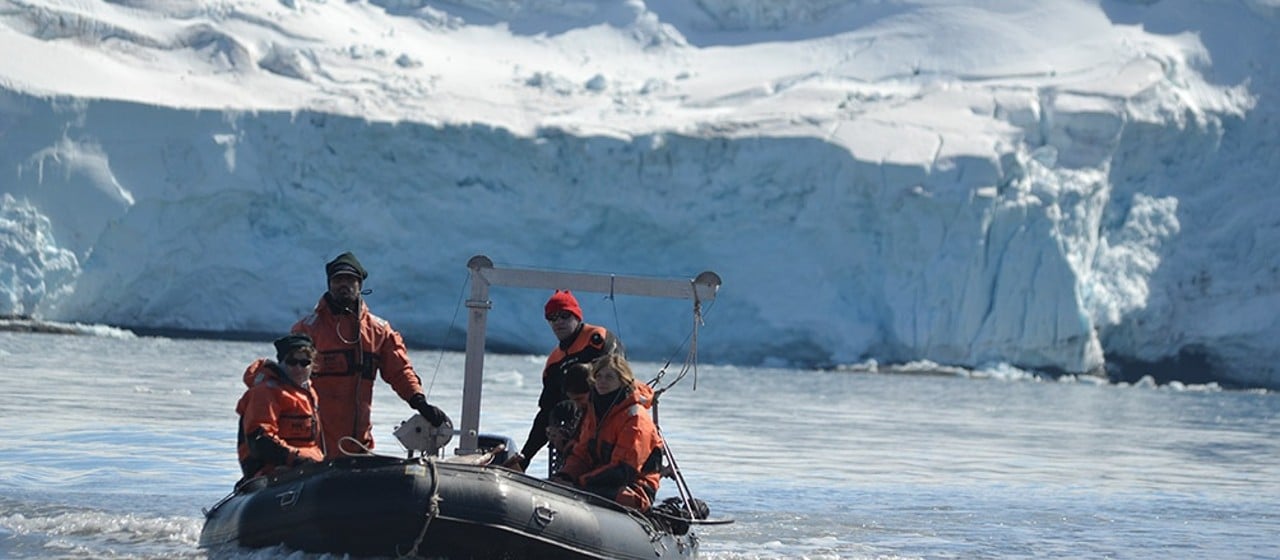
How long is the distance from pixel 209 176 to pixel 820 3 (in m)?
13.1

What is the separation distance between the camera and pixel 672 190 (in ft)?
91.4

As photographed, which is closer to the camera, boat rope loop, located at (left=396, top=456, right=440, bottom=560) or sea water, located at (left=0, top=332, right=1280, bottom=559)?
boat rope loop, located at (left=396, top=456, right=440, bottom=560)

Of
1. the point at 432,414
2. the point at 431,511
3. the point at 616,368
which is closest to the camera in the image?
the point at 431,511

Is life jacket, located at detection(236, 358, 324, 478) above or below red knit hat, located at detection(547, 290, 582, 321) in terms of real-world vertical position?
below

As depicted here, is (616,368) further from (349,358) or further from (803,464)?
(803,464)

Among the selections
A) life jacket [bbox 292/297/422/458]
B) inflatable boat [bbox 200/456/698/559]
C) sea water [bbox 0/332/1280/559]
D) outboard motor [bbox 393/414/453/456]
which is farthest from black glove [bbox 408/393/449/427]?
sea water [bbox 0/332/1280/559]

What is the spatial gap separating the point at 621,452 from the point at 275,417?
127 centimetres

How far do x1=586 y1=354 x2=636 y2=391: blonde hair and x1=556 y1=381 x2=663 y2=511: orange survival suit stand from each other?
0.04m

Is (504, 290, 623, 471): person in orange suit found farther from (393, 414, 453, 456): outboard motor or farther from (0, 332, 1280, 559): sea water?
(0, 332, 1280, 559): sea water

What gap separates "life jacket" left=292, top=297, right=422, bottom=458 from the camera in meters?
7.11

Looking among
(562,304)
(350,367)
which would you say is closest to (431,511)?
(350,367)

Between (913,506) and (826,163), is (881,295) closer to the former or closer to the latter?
(826,163)

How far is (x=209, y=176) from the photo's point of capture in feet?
85.9

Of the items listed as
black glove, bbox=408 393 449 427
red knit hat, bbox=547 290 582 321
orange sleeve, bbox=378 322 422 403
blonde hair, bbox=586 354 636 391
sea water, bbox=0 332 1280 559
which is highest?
red knit hat, bbox=547 290 582 321
